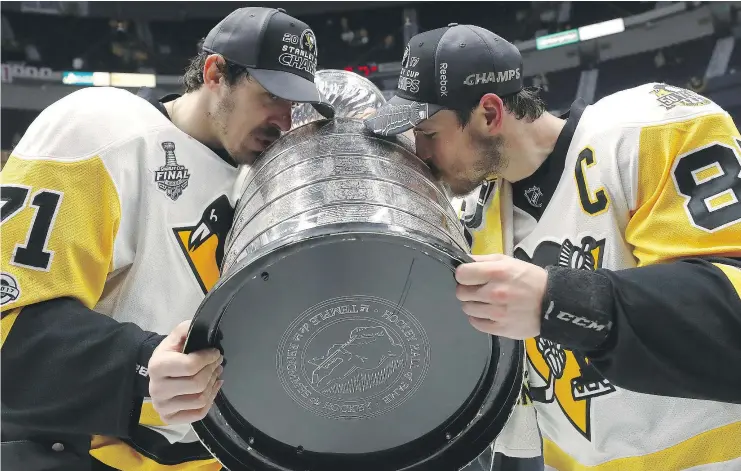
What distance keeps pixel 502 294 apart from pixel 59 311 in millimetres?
789

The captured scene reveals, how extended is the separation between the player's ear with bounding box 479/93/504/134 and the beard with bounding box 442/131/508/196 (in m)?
0.03

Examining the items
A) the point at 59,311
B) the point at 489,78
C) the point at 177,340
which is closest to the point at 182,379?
the point at 177,340

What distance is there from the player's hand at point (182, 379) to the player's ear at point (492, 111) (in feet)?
2.50

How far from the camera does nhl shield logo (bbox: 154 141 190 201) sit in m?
1.45

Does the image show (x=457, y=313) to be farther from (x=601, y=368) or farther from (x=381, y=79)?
(x=381, y=79)

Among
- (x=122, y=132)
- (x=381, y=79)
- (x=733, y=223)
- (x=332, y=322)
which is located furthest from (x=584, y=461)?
(x=381, y=79)

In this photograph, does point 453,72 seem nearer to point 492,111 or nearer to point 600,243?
point 492,111

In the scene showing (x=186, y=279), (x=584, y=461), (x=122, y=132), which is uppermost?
(x=122, y=132)

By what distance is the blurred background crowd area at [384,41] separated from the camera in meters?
7.48

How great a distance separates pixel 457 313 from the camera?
112 cm

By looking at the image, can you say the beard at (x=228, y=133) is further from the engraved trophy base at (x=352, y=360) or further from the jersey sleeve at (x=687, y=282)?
the jersey sleeve at (x=687, y=282)

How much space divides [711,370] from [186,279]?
0.94 meters

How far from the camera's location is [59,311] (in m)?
1.32

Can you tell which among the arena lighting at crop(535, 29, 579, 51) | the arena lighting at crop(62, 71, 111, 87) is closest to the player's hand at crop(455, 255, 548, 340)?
the arena lighting at crop(535, 29, 579, 51)
